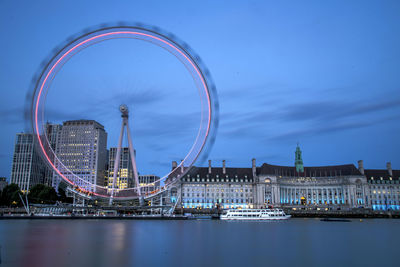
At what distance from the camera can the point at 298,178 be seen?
150250 millimetres

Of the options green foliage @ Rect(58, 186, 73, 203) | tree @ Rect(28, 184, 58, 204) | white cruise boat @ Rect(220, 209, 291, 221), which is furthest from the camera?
green foliage @ Rect(58, 186, 73, 203)

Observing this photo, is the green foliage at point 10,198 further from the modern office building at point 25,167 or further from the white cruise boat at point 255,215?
the modern office building at point 25,167

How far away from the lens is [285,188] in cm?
14725

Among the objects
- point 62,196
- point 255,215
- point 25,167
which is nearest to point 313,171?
point 255,215

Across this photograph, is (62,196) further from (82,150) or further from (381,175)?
(381,175)

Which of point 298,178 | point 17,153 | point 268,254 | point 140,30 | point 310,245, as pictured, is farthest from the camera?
point 17,153

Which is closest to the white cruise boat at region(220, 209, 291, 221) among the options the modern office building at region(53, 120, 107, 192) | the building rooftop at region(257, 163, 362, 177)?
the building rooftop at region(257, 163, 362, 177)

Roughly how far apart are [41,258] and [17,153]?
189 meters

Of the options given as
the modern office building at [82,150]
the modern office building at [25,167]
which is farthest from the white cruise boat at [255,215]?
the modern office building at [25,167]

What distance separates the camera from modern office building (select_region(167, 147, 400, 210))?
5536 inches

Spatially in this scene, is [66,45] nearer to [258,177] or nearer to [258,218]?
[258,218]

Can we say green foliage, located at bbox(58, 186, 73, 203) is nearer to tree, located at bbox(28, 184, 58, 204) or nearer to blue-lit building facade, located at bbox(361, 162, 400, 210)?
tree, located at bbox(28, 184, 58, 204)

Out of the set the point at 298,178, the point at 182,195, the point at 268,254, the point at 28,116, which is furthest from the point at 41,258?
the point at 298,178

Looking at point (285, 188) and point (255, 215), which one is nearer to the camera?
point (255, 215)
